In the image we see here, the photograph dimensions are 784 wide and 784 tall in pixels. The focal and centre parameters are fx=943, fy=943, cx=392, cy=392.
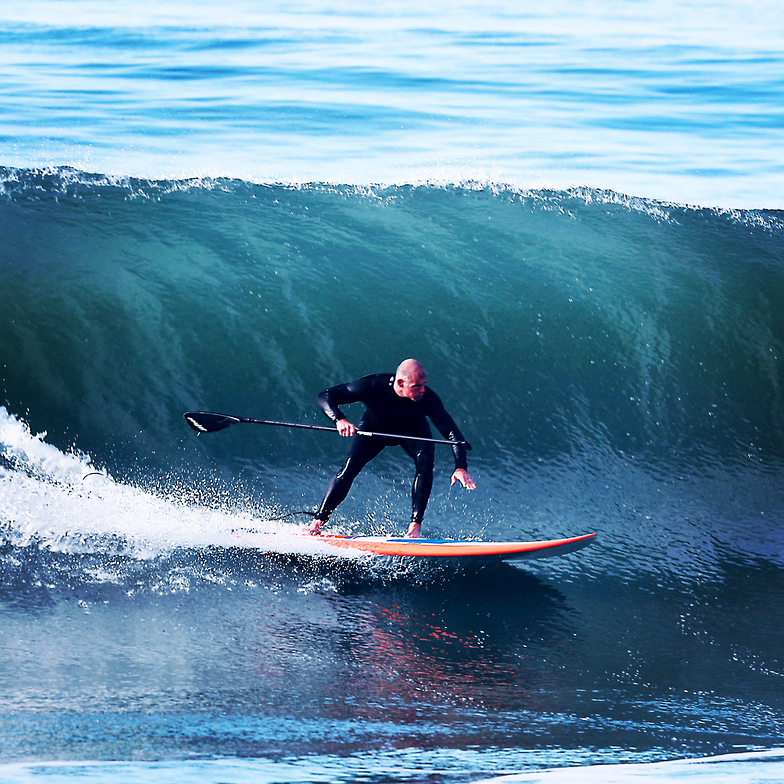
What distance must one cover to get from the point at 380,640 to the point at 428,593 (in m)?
0.69

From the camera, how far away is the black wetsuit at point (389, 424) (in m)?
5.67

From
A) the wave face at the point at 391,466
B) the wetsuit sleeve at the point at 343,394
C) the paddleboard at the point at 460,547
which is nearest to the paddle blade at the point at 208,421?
the wave face at the point at 391,466

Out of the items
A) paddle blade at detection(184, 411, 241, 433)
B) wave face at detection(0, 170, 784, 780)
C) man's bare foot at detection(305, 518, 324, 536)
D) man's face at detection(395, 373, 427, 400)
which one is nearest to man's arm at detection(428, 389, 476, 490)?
man's face at detection(395, 373, 427, 400)

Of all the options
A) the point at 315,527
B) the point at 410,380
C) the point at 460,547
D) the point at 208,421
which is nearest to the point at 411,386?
the point at 410,380

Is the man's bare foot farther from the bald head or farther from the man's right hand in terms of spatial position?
the bald head

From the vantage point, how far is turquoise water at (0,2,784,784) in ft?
13.0

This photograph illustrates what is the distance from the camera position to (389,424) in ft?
19.0

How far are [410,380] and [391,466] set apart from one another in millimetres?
1693

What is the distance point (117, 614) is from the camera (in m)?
4.83

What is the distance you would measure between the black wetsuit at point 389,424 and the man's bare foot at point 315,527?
0.09 ft

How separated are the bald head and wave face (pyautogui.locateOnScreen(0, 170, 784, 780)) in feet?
Result: 3.59

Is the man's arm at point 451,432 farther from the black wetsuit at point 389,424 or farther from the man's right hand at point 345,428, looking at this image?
the man's right hand at point 345,428

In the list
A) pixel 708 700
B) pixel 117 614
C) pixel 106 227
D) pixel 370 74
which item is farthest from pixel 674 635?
pixel 370 74

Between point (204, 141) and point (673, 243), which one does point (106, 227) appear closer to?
point (204, 141)
